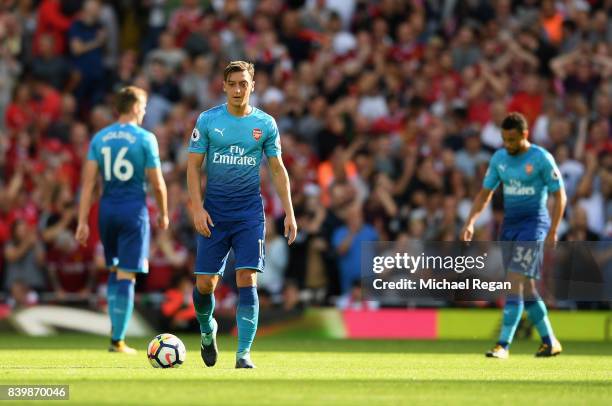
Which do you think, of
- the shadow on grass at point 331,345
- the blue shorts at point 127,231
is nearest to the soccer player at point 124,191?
the blue shorts at point 127,231

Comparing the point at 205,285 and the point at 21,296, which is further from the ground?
the point at 205,285

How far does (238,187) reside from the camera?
1134 centimetres

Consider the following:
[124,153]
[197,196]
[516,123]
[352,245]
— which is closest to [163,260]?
[352,245]

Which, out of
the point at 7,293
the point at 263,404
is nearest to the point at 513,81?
the point at 7,293

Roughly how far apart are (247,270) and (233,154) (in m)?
0.96

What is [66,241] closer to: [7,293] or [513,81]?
[7,293]

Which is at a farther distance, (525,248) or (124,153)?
(525,248)

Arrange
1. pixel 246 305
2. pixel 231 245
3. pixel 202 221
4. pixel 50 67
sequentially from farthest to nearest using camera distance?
pixel 50 67, pixel 231 245, pixel 246 305, pixel 202 221

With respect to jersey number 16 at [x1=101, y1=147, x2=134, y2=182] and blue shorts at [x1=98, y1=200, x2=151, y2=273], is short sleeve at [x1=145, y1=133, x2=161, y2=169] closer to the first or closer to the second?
jersey number 16 at [x1=101, y1=147, x2=134, y2=182]

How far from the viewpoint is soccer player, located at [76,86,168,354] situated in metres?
13.8

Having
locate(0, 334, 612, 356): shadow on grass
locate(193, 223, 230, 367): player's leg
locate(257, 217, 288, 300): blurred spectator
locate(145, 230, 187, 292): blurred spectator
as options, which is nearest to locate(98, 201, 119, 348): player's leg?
locate(0, 334, 612, 356): shadow on grass

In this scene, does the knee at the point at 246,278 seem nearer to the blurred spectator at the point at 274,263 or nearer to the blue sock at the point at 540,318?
the blue sock at the point at 540,318

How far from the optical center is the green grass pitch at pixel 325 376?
904 cm

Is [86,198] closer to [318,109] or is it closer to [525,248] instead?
[525,248]
